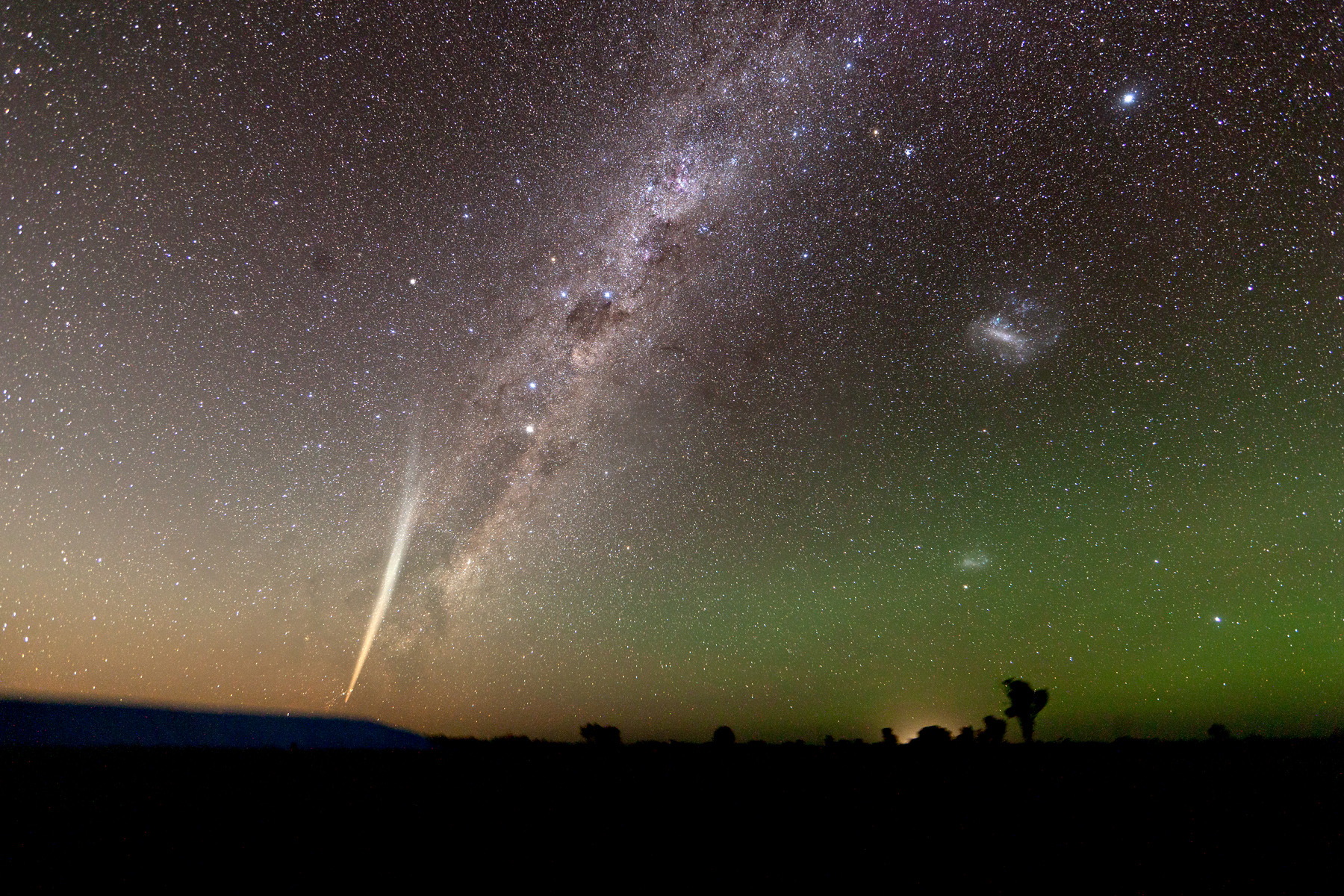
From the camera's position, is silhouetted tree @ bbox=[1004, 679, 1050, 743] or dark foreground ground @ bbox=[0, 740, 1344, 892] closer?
dark foreground ground @ bbox=[0, 740, 1344, 892]

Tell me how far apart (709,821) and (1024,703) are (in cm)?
1797

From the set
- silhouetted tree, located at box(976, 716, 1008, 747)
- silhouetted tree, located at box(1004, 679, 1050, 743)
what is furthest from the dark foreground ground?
silhouetted tree, located at box(1004, 679, 1050, 743)

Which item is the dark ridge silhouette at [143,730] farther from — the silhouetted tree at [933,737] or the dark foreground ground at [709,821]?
the silhouetted tree at [933,737]

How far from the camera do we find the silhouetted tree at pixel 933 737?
Result: 1073 cm

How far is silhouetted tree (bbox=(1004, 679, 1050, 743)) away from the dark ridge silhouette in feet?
55.9

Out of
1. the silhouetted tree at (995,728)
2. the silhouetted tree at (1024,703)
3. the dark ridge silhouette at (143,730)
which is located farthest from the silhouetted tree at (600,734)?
the silhouetted tree at (1024,703)

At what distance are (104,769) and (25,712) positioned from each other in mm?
7465

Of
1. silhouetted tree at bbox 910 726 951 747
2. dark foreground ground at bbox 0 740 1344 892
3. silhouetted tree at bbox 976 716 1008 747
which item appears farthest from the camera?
silhouetted tree at bbox 976 716 1008 747

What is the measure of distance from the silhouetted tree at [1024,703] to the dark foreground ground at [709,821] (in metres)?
11.9

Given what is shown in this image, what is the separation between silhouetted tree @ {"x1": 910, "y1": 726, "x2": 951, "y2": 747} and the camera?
35.2ft

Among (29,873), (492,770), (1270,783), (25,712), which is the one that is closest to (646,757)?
(492,770)

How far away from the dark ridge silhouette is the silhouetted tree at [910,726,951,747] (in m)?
8.53

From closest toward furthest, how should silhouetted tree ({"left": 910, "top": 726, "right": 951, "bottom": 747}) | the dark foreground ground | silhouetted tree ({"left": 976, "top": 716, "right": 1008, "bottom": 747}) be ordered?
1. the dark foreground ground
2. silhouetted tree ({"left": 910, "top": 726, "right": 951, "bottom": 747})
3. silhouetted tree ({"left": 976, "top": 716, "right": 1008, "bottom": 747})

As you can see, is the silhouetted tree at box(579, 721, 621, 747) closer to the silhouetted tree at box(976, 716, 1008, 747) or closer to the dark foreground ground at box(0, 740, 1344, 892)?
the dark foreground ground at box(0, 740, 1344, 892)
